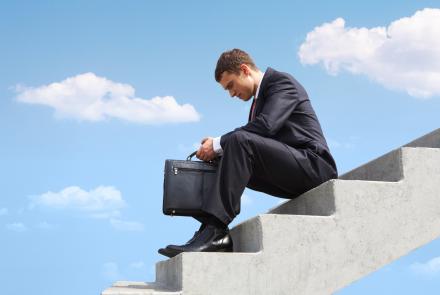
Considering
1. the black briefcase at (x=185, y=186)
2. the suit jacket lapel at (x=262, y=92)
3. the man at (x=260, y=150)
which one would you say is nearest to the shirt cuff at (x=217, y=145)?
the man at (x=260, y=150)

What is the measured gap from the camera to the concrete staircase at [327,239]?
130 inches

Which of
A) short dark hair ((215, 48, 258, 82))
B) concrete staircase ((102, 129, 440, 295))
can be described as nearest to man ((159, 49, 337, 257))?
short dark hair ((215, 48, 258, 82))

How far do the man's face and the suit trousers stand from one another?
0.53 m

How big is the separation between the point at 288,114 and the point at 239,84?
17.0 inches

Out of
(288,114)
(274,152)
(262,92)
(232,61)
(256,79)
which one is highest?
(232,61)

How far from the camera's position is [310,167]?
3848 mm

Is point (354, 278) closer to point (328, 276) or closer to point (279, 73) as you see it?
point (328, 276)

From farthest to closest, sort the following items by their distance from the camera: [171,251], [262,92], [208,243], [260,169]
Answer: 1. [262,92]
2. [260,169]
3. [171,251]
4. [208,243]

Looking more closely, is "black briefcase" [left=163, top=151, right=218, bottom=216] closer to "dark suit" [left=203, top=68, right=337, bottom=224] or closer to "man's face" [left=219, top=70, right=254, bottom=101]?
"dark suit" [left=203, top=68, right=337, bottom=224]

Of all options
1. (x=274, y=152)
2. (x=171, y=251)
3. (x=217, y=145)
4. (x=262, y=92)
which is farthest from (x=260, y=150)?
(x=171, y=251)

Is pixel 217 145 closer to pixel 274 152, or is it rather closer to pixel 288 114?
pixel 274 152

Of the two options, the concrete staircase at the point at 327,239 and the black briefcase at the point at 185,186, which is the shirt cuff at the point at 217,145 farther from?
the concrete staircase at the point at 327,239

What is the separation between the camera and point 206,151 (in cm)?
377

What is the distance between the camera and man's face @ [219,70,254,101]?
404 cm
